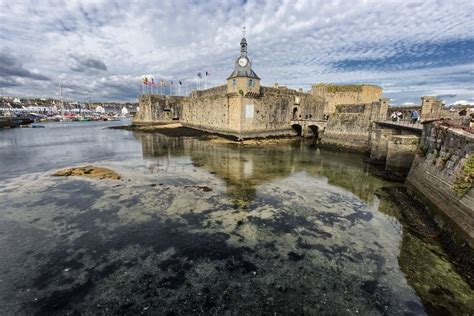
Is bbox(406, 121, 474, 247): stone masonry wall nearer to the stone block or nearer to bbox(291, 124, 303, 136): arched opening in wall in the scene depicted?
the stone block

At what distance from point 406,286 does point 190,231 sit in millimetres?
5955

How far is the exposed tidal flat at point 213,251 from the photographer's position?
186 inches

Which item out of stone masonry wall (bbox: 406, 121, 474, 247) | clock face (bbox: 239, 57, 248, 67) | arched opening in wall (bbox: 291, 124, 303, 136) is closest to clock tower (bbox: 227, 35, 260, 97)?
clock face (bbox: 239, 57, 248, 67)

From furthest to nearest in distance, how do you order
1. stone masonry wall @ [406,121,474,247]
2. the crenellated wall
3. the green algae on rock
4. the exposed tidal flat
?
the crenellated wall, the green algae on rock, stone masonry wall @ [406,121,474,247], the exposed tidal flat

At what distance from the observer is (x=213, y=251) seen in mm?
6402

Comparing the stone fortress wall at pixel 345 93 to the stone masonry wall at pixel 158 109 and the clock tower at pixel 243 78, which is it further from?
the stone masonry wall at pixel 158 109

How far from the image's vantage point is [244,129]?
94.3ft

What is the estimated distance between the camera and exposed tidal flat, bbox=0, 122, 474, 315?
4.73m

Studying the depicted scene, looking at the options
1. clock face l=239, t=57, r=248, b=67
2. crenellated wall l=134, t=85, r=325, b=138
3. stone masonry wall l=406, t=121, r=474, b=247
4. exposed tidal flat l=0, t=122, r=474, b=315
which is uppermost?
clock face l=239, t=57, r=248, b=67

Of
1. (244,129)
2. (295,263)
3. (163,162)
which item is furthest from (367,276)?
(244,129)

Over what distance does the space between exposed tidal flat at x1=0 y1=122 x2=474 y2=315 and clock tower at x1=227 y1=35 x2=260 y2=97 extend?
694 inches

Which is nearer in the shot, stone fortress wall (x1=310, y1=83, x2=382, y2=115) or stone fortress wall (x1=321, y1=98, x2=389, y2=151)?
stone fortress wall (x1=321, y1=98, x2=389, y2=151)

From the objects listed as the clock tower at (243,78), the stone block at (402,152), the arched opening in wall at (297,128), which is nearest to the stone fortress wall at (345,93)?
the arched opening in wall at (297,128)

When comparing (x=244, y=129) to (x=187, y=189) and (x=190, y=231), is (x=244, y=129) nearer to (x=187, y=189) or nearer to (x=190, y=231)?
(x=187, y=189)
